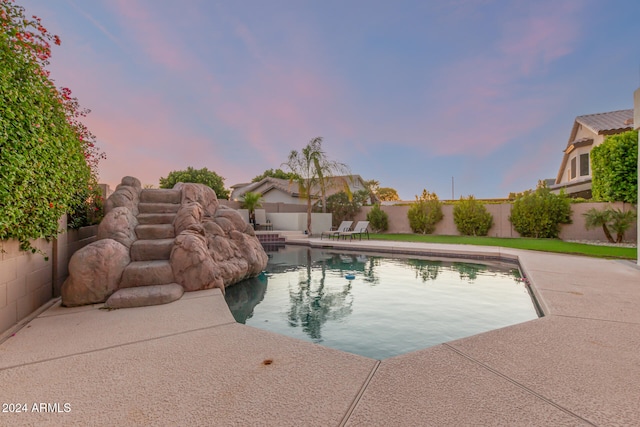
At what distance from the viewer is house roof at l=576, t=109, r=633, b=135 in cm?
1582

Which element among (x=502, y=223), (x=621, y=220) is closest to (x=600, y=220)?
(x=621, y=220)

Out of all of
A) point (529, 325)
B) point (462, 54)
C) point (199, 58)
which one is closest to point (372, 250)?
point (529, 325)

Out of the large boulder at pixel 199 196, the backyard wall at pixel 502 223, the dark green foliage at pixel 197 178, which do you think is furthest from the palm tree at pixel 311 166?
the dark green foliage at pixel 197 178

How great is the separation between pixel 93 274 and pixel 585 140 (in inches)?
960

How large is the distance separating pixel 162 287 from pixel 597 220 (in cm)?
1592

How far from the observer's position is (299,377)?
2100mm

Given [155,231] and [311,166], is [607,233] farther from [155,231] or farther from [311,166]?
[155,231]

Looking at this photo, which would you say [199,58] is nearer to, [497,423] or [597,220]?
[497,423]

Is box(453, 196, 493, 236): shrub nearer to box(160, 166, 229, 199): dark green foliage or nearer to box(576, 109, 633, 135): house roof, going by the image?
box(576, 109, 633, 135): house roof

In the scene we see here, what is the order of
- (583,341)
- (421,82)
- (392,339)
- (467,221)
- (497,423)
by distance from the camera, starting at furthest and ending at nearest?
(467,221) < (421,82) < (392,339) < (583,341) < (497,423)

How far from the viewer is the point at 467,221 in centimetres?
1669

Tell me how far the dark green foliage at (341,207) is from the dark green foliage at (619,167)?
1247cm

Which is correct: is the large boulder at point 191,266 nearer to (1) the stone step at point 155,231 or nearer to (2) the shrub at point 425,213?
(1) the stone step at point 155,231

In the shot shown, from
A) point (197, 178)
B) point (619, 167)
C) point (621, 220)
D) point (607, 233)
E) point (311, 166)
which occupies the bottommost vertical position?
point (607, 233)
